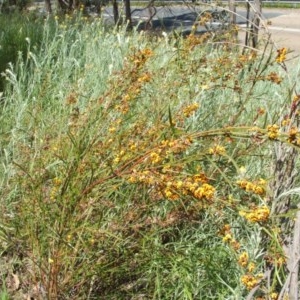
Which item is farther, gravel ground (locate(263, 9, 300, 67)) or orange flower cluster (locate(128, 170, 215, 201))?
gravel ground (locate(263, 9, 300, 67))

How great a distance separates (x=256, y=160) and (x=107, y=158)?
1009mm

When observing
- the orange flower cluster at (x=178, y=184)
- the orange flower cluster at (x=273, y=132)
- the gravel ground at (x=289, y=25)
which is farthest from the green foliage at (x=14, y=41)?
the gravel ground at (x=289, y=25)

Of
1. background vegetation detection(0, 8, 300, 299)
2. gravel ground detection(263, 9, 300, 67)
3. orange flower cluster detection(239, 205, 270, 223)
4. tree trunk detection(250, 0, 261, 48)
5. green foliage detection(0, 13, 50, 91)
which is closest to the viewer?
orange flower cluster detection(239, 205, 270, 223)

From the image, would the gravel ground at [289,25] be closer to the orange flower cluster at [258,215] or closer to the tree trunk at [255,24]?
Answer: the tree trunk at [255,24]

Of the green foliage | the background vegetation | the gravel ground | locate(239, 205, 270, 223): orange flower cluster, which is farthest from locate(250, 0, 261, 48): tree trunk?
the gravel ground

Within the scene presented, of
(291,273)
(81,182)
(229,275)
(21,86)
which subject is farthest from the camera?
(21,86)

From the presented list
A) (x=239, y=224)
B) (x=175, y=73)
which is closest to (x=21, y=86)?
(x=175, y=73)

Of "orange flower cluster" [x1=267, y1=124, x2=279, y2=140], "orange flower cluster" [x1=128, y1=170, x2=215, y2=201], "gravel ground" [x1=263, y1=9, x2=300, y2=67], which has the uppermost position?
"orange flower cluster" [x1=267, y1=124, x2=279, y2=140]

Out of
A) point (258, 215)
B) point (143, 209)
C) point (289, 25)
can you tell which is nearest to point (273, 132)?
point (258, 215)

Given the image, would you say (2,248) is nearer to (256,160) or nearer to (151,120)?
(151,120)

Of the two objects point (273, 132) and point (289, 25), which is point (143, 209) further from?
point (289, 25)

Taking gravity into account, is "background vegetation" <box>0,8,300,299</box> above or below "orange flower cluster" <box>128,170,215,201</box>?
below

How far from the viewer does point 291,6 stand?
2320cm

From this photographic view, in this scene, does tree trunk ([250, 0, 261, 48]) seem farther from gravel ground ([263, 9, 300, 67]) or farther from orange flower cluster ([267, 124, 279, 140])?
gravel ground ([263, 9, 300, 67])
